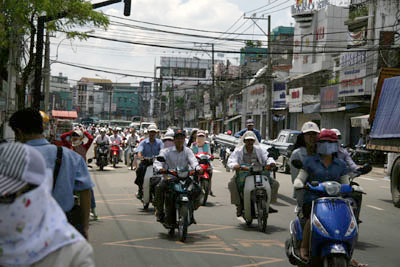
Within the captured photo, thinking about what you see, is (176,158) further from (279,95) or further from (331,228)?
(279,95)

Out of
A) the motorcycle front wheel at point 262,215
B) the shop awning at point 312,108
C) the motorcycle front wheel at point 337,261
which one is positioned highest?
the shop awning at point 312,108

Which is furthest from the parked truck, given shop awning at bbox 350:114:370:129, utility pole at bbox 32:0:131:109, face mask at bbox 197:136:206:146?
shop awning at bbox 350:114:370:129

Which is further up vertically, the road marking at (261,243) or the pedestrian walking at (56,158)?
the pedestrian walking at (56,158)

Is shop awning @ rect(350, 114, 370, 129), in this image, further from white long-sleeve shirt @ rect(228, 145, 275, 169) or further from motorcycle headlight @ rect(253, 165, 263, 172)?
motorcycle headlight @ rect(253, 165, 263, 172)

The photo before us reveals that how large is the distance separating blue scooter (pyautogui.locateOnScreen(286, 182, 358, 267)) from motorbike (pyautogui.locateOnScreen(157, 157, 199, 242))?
276cm

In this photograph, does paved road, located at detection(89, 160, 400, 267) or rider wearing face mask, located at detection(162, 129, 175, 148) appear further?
rider wearing face mask, located at detection(162, 129, 175, 148)

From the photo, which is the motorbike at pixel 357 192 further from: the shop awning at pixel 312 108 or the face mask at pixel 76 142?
the shop awning at pixel 312 108

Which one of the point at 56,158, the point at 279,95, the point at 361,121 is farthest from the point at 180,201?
the point at 279,95

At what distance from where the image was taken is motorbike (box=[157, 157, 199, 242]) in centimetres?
874

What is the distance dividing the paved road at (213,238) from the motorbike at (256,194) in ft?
0.84

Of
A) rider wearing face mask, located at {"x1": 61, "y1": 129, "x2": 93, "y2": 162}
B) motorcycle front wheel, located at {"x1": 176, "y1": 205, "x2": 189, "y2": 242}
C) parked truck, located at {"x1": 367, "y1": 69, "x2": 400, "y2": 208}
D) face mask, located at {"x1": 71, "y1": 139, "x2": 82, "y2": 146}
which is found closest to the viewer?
motorcycle front wheel, located at {"x1": 176, "y1": 205, "x2": 189, "y2": 242}

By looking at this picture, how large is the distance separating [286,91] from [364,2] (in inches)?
509

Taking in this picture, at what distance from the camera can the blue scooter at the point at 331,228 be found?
18.5 ft

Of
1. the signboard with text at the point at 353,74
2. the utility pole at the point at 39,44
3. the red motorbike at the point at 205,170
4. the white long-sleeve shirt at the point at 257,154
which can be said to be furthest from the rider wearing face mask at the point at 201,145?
the signboard with text at the point at 353,74
